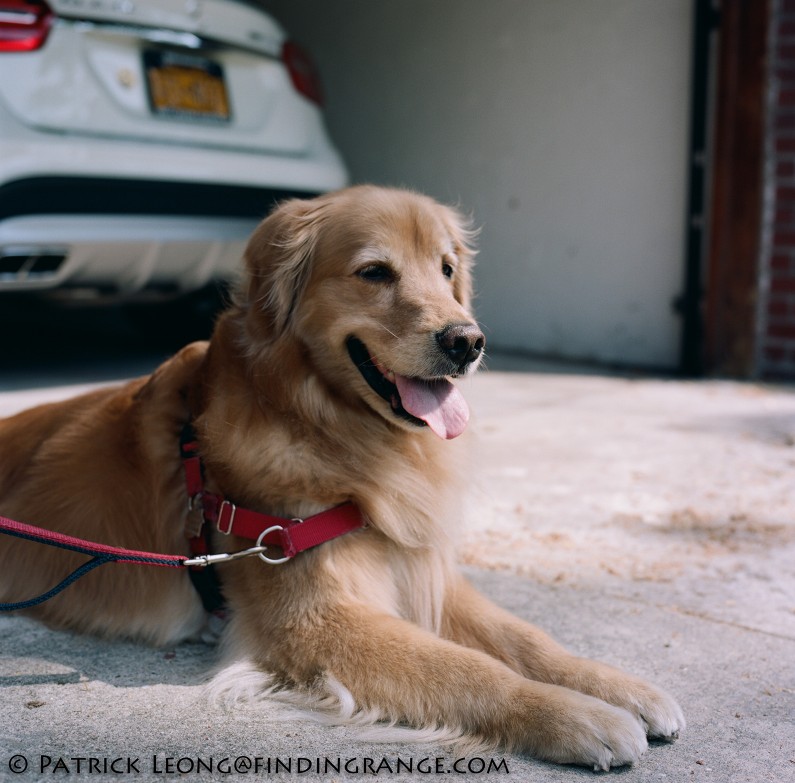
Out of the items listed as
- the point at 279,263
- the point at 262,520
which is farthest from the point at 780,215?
the point at 262,520

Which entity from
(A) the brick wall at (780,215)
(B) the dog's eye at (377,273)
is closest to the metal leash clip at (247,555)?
(B) the dog's eye at (377,273)

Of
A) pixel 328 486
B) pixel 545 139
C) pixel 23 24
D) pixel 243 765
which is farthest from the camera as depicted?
pixel 545 139

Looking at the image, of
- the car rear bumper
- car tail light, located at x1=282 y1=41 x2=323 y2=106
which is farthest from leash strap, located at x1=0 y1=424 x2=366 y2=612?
car tail light, located at x1=282 y1=41 x2=323 y2=106

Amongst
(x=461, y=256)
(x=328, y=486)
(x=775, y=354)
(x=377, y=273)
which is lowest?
(x=775, y=354)

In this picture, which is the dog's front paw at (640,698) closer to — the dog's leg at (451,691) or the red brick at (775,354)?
the dog's leg at (451,691)

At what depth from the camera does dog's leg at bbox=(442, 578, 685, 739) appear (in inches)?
77.1

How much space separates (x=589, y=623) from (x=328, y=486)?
2.68 feet

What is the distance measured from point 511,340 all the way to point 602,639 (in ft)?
14.5

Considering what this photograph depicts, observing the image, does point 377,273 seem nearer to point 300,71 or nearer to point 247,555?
point 247,555

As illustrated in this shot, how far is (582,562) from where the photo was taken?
2951mm

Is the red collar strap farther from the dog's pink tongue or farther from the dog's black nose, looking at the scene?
the dog's black nose

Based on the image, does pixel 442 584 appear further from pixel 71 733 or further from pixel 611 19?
pixel 611 19

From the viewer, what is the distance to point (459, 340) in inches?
85.2

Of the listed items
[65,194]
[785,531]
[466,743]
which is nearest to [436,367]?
[466,743]
